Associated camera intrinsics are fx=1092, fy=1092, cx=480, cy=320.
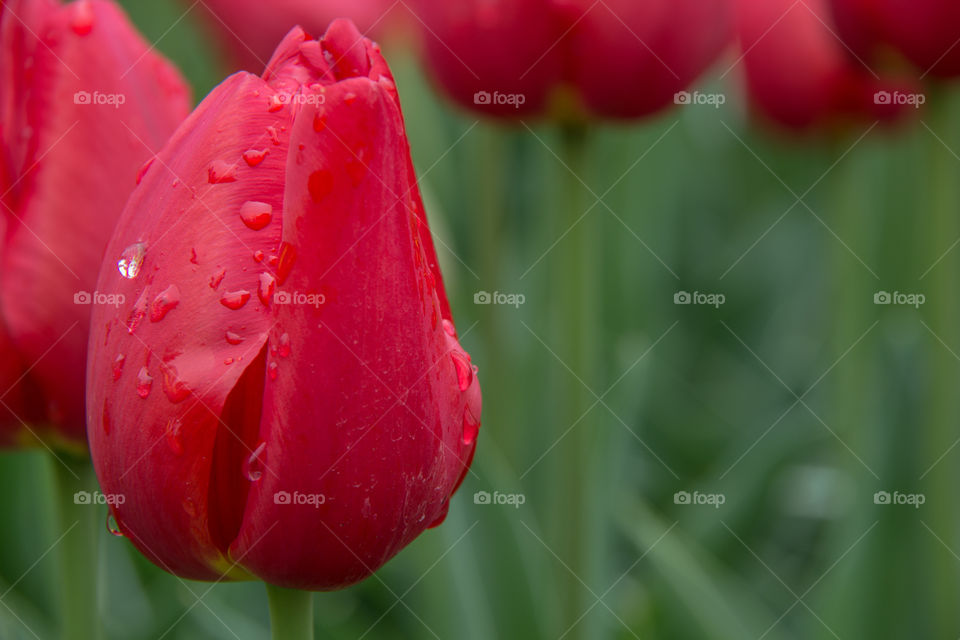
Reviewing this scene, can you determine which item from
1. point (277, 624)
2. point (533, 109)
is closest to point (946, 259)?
point (533, 109)

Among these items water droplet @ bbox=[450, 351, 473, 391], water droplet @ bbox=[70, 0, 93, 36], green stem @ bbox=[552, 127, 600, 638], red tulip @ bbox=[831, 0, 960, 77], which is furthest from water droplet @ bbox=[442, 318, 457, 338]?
red tulip @ bbox=[831, 0, 960, 77]

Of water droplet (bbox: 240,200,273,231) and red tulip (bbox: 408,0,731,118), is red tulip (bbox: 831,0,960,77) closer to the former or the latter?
red tulip (bbox: 408,0,731,118)

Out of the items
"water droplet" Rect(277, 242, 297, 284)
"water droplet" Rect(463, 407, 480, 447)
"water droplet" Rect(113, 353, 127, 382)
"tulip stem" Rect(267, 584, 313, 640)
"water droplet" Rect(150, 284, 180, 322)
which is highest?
"water droplet" Rect(277, 242, 297, 284)

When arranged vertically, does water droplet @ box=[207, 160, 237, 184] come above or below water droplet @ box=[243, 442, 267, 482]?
above

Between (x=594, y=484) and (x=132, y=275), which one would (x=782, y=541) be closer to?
(x=594, y=484)

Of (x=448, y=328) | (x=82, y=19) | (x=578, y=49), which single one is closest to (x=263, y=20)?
(x=578, y=49)

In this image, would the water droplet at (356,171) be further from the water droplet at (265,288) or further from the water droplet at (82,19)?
the water droplet at (82,19)
